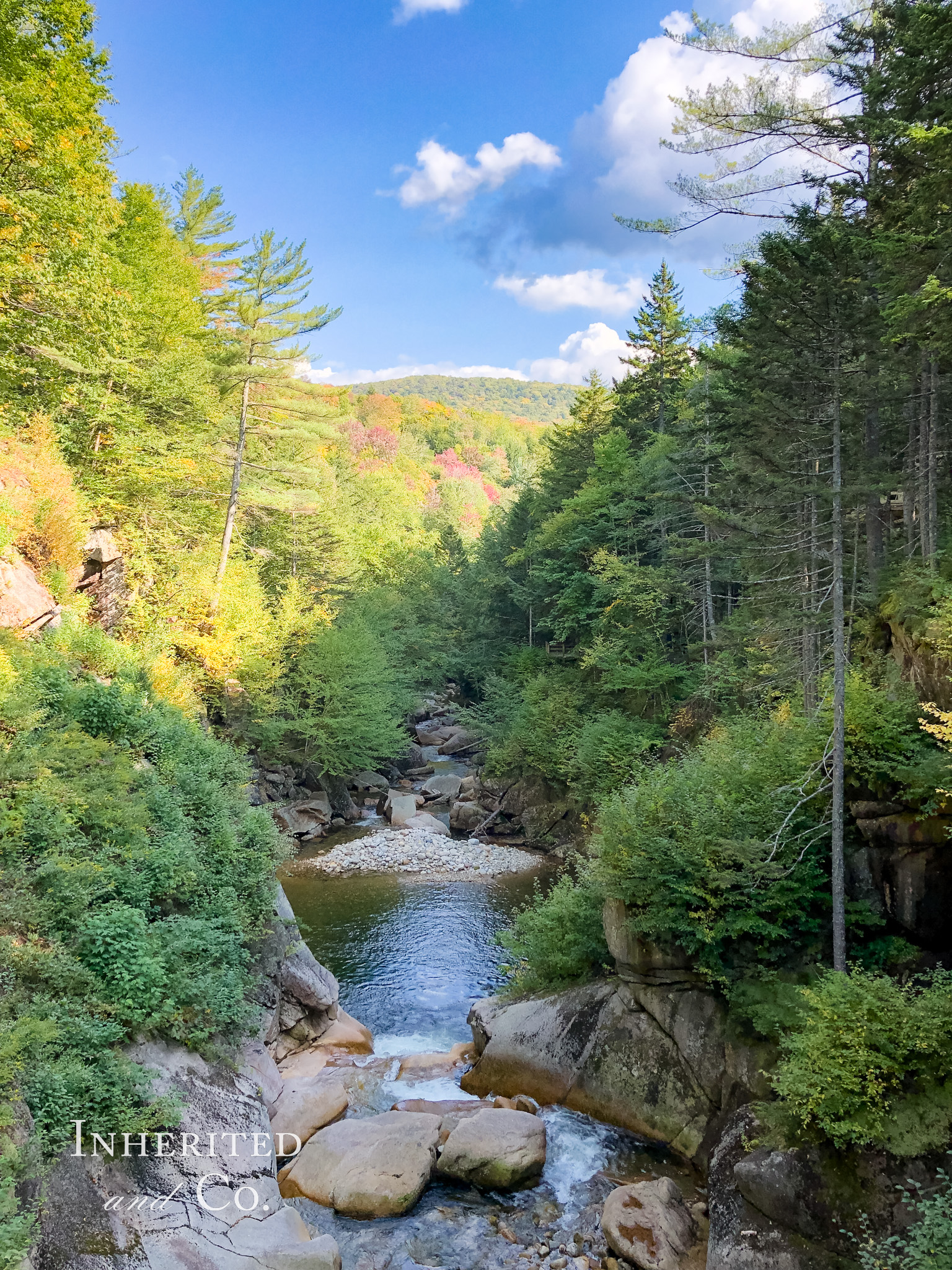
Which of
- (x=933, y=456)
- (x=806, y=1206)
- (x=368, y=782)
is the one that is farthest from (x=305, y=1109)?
(x=368, y=782)

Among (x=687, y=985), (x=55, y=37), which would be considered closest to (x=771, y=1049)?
(x=687, y=985)

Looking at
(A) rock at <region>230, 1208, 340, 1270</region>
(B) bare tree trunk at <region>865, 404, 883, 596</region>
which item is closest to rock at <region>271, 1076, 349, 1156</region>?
(A) rock at <region>230, 1208, 340, 1270</region>

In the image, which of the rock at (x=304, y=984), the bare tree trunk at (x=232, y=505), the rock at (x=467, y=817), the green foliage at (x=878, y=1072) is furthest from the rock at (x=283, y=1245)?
the rock at (x=467, y=817)

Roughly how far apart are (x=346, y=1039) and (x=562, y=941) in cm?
394

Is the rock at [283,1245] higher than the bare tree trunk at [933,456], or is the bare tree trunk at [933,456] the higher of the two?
the bare tree trunk at [933,456]

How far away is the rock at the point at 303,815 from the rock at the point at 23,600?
34.0 ft

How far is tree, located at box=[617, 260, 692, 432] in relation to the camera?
25484 millimetres

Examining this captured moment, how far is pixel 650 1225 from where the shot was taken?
6.69m

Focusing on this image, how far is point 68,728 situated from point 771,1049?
10041 mm

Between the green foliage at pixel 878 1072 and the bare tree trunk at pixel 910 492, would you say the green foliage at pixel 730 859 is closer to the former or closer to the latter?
the green foliage at pixel 878 1072

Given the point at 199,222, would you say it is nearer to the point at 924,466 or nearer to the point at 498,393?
the point at 924,466

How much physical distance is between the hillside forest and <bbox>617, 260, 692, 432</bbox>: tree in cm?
303

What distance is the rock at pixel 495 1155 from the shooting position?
761 cm

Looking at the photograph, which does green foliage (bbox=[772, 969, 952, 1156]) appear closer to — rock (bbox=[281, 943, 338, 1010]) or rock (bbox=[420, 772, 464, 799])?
rock (bbox=[281, 943, 338, 1010])
